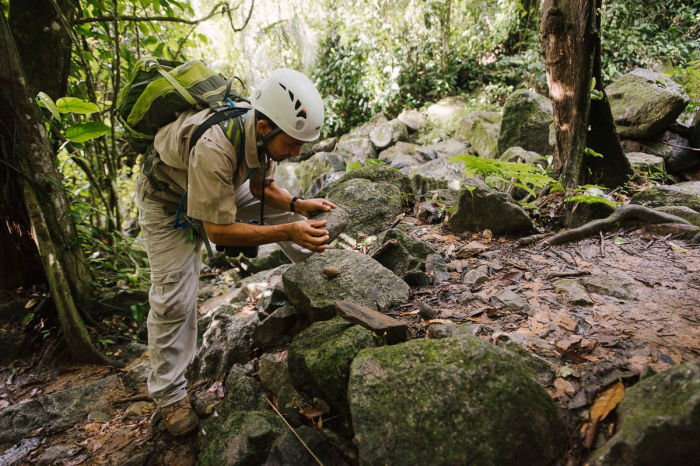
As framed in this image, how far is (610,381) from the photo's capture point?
64.2 inches

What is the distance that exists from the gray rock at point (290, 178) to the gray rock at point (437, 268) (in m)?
7.08

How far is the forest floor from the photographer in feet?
5.90

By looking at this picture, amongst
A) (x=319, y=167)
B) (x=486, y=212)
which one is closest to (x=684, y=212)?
(x=486, y=212)

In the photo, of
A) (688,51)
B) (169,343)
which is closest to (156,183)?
(169,343)

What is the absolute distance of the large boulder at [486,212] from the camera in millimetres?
3744

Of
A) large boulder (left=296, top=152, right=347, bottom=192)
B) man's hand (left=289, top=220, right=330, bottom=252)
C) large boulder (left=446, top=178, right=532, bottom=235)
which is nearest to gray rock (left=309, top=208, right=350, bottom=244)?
man's hand (left=289, top=220, right=330, bottom=252)

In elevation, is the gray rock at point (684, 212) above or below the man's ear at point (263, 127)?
below

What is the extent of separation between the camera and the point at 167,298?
103 inches

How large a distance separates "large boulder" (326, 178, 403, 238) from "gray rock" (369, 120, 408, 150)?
6.10 metres

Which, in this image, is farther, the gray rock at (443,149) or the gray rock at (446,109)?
the gray rock at (446,109)

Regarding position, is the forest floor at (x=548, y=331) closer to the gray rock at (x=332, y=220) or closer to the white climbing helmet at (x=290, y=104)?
the gray rock at (x=332, y=220)

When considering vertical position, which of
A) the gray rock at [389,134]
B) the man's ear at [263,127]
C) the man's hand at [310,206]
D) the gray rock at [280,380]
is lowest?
the gray rock at [280,380]

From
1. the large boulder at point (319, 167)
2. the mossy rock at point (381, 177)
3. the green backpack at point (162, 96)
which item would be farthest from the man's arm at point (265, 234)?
the large boulder at point (319, 167)

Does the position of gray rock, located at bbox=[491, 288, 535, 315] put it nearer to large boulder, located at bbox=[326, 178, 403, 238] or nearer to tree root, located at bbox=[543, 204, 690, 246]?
tree root, located at bbox=[543, 204, 690, 246]
